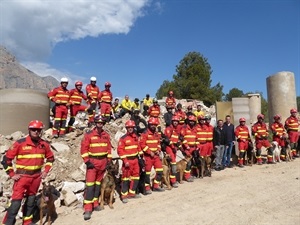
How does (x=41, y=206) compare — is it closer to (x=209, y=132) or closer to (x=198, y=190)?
(x=198, y=190)

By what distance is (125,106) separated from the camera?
14.5 meters

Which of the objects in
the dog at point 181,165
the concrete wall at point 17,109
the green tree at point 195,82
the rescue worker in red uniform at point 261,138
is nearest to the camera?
the dog at point 181,165

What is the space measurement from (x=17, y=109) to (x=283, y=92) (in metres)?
12.9

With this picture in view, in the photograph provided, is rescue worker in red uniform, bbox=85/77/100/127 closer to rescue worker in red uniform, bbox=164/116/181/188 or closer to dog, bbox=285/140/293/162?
rescue worker in red uniform, bbox=164/116/181/188

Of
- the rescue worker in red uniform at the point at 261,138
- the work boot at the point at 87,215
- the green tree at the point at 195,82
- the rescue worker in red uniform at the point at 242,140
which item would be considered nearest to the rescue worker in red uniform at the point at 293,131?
the rescue worker in red uniform at the point at 261,138

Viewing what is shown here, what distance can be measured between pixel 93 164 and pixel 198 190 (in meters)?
3.18

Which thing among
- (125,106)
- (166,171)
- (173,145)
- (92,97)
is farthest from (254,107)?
(166,171)

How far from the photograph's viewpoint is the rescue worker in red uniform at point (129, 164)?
7.56 meters

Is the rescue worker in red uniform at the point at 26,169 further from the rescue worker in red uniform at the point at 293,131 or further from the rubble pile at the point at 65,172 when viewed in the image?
the rescue worker in red uniform at the point at 293,131

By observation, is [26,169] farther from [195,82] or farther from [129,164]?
[195,82]

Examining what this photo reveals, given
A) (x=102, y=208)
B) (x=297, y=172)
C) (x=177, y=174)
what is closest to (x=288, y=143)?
(x=297, y=172)

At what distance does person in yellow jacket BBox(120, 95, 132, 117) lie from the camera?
47.6 ft

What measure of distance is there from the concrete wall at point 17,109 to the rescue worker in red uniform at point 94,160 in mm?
4954

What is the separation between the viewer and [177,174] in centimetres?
953
